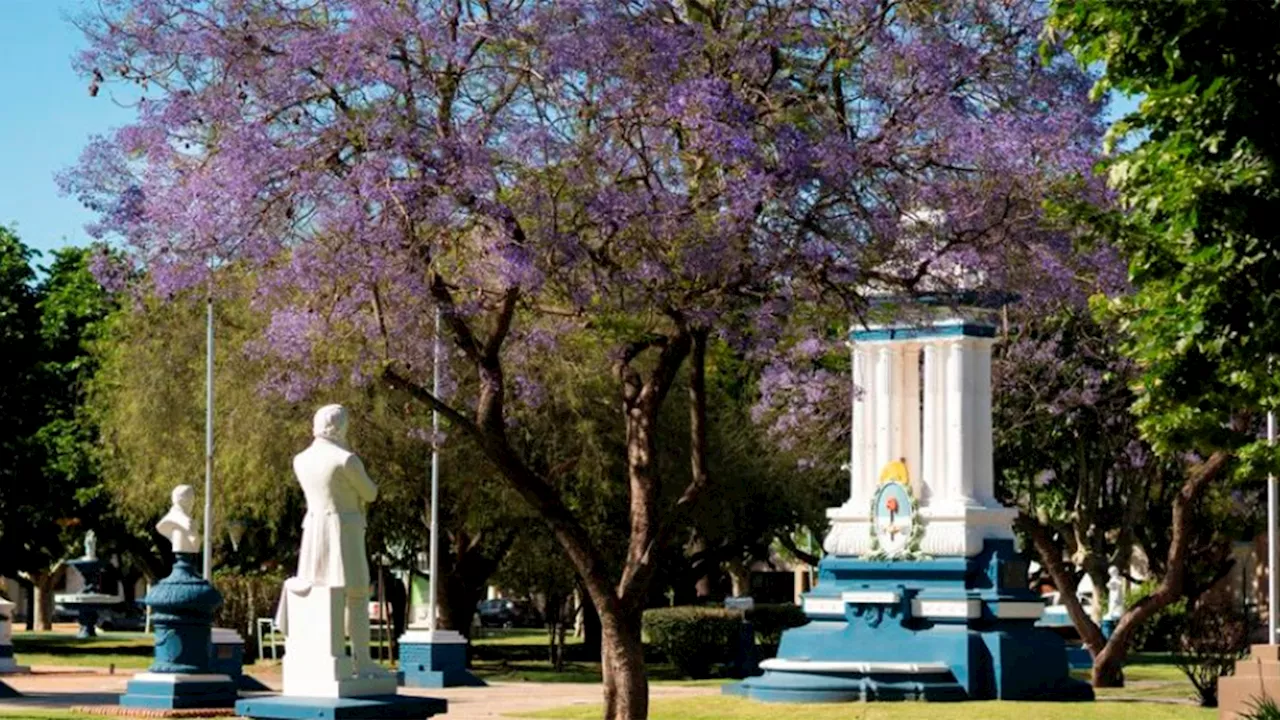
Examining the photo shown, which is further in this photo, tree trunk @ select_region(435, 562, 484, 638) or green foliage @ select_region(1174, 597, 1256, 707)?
tree trunk @ select_region(435, 562, 484, 638)

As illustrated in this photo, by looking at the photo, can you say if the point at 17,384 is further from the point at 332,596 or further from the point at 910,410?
the point at 332,596

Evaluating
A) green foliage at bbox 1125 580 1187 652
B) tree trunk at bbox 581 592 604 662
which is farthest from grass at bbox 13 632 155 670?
green foliage at bbox 1125 580 1187 652

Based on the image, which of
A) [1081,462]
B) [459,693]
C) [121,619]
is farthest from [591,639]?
[121,619]

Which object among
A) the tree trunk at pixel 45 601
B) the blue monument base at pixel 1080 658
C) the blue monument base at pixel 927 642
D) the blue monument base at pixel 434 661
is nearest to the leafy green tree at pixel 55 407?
the blue monument base at pixel 434 661

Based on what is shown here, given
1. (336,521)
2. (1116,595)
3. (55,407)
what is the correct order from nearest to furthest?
1. (336,521)
2. (55,407)
3. (1116,595)

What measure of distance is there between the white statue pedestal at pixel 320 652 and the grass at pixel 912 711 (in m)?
7.47

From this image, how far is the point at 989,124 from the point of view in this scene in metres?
17.3

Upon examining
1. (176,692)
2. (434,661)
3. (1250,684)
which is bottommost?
(434,661)

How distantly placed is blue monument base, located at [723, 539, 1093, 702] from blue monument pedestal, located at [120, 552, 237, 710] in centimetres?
724

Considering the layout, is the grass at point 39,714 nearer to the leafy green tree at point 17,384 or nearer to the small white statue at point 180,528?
the small white statue at point 180,528

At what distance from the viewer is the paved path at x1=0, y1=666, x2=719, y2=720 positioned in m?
27.8

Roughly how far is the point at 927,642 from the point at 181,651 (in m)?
9.73

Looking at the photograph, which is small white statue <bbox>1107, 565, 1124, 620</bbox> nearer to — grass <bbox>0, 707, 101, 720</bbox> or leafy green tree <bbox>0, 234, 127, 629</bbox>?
leafy green tree <bbox>0, 234, 127, 629</bbox>

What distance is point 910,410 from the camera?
101ft
